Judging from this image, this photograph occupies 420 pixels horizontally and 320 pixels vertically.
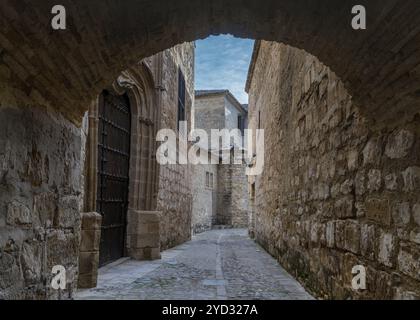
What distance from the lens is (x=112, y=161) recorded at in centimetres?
711

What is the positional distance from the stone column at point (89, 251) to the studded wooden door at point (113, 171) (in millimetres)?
1336

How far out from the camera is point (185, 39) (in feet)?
9.87

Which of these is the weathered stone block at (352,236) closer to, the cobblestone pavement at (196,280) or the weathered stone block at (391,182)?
the weathered stone block at (391,182)

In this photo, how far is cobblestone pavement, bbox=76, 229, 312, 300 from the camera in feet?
14.9

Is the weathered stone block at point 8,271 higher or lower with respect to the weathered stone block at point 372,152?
lower

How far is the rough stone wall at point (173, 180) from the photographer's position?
919 centimetres

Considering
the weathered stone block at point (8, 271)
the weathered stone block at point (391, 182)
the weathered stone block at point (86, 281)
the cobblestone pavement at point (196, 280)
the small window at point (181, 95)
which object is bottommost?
the cobblestone pavement at point (196, 280)

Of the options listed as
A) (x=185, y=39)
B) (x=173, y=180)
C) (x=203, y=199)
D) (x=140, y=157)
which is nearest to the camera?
(x=185, y=39)

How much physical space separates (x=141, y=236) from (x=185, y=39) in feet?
17.3

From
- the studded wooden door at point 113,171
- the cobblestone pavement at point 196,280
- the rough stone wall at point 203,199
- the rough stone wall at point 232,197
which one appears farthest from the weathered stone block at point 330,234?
the rough stone wall at point 232,197

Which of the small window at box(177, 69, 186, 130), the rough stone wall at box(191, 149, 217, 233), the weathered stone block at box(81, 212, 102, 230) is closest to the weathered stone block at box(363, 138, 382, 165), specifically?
the weathered stone block at box(81, 212, 102, 230)

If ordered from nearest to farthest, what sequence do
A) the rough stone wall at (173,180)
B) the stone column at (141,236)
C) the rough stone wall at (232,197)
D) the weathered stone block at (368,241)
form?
the weathered stone block at (368,241) < the stone column at (141,236) < the rough stone wall at (173,180) < the rough stone wall at (232,197)

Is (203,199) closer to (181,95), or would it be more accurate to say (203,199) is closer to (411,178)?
(181,95)

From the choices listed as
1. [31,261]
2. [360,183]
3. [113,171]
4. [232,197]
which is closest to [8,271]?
[31,261]
